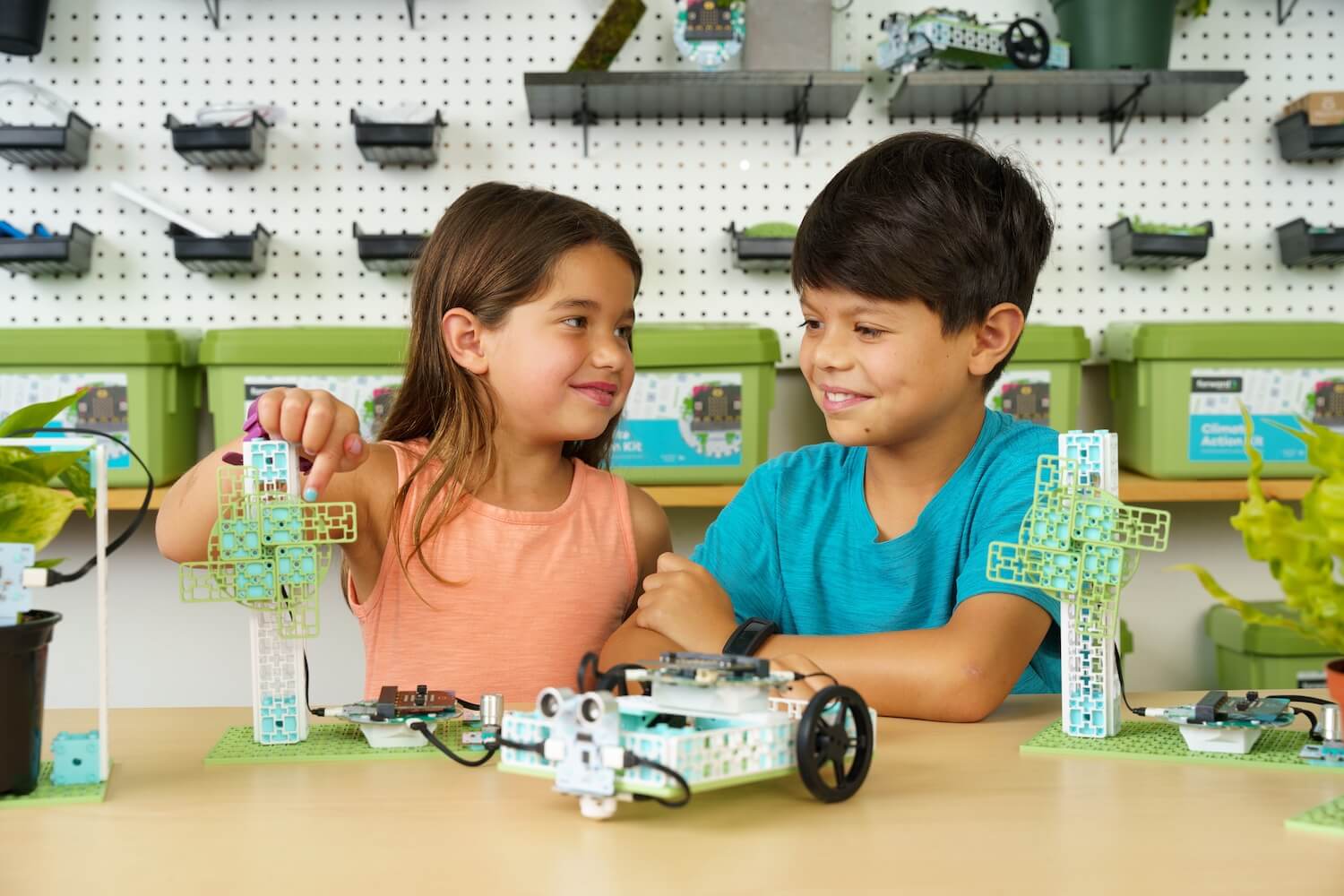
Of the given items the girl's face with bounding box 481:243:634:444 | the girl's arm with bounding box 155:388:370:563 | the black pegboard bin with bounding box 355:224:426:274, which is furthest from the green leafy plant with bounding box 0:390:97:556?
the black pegboard bin with bounding box 355:224:426:274

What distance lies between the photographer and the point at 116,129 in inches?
92.8

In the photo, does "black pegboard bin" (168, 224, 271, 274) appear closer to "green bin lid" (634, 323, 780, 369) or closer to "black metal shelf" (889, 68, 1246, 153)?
"green bin lid" (634, 323, 780, 369)

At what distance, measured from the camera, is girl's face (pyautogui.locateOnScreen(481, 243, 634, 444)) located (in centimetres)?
130

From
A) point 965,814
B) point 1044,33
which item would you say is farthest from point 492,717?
point 1044,33

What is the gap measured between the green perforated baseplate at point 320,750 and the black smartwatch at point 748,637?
25 cm

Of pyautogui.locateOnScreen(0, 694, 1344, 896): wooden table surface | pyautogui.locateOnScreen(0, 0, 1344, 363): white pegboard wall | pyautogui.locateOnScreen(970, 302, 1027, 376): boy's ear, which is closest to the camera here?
pyautogui.locateOnScreen(0, 694, 1344, 896): wooden table surface

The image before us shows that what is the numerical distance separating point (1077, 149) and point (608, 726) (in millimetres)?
2079

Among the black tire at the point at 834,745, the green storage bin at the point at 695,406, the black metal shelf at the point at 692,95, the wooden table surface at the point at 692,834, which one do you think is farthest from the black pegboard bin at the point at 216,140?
the black tire at the point at 834,745

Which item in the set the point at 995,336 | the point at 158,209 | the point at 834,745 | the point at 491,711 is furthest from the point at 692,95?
the point at 834,745

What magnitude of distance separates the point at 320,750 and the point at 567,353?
1.84ft

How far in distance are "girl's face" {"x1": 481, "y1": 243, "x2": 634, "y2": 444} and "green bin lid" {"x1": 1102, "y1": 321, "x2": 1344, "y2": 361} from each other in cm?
128

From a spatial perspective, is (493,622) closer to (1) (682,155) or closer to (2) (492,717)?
(2) (492,717)

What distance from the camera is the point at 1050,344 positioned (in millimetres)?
2221

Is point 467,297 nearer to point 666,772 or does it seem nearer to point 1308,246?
point 666,772
